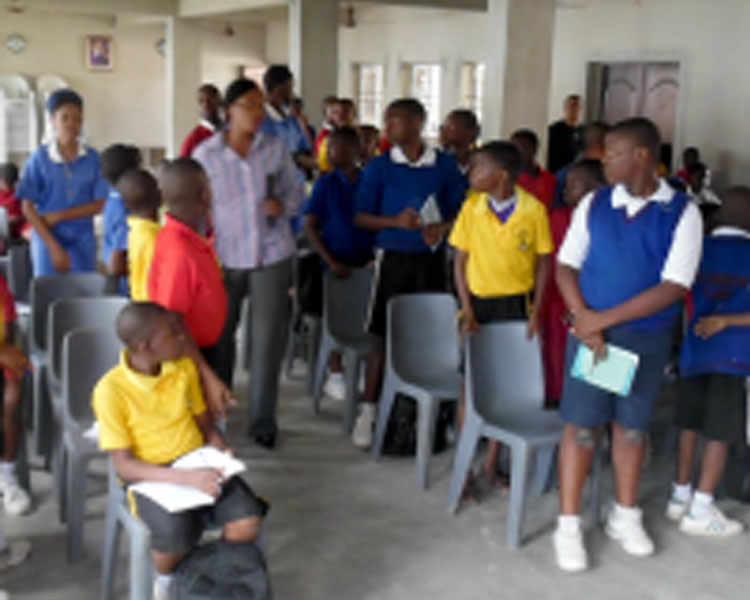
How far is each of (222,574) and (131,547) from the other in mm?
285

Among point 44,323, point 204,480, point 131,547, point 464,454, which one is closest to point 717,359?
point 464,454

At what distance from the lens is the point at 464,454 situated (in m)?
3.27

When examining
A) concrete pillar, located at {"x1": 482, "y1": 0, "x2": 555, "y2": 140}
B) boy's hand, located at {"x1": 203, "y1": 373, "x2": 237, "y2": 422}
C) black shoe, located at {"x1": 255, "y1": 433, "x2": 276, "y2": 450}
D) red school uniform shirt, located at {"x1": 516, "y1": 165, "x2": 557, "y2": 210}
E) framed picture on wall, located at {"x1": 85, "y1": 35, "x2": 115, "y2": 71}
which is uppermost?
framed picture on wall, located at {"x1": 85, "y1": 35, "x2": 115, "y2": 71}

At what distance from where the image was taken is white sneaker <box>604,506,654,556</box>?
121 inches

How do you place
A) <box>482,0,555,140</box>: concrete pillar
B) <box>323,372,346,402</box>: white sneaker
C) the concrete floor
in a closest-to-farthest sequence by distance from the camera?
the concrete floor < <box>323,372,346,402</box>: white sneaker < <box>482,0,555,140</box>: concrete pillar

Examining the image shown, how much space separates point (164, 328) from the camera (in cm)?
239

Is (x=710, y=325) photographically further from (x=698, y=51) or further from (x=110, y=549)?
(x=698, y=51)

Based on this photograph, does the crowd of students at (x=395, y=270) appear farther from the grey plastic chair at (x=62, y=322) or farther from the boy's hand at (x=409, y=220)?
the grey plastic chair at (x=62, y=322)

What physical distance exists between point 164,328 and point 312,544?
112cm

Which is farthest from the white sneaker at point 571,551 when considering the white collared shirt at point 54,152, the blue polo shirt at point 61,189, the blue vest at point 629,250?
the white collared shirt at point 54,152

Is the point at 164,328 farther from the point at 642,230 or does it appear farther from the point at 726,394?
the point at 726,394

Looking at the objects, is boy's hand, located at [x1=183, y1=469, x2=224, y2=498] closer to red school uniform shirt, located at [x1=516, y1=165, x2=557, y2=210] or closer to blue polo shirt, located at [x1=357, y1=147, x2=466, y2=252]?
blue polo shirt, located at [x1=357, y1=147, x2=466, y2=252]

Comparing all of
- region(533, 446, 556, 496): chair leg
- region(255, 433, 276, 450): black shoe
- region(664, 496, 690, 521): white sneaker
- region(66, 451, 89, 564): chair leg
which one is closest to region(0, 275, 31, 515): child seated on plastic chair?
region(66, 451, 89, 564): chair leg

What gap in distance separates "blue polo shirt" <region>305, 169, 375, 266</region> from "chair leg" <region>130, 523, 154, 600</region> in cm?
229
